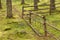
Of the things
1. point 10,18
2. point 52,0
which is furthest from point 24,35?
point 52,0

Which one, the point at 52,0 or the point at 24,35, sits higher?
the point at 52,0

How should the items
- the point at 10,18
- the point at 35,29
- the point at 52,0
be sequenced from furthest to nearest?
the point at 52,0 → the point at 10,18 → the point at 35,29

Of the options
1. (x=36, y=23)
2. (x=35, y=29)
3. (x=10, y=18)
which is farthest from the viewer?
(x=10, y=18)

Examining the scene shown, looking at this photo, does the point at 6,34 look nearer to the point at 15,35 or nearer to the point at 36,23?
the point at 15,35

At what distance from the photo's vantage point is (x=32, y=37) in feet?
38.3

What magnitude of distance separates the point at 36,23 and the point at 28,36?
350 centimetres

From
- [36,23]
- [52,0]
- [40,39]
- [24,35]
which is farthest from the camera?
[52,0]

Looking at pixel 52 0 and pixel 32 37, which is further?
pixel 52 0

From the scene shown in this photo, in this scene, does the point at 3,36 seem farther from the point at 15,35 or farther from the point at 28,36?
the point at 28,36

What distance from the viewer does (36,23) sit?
49.8ft

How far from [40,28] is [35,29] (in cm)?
44

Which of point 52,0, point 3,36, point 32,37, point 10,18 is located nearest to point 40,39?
point 32,37

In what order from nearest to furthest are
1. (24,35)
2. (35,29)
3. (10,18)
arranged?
(24,35)
(35,29)
(10,18)

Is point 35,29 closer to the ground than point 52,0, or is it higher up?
closer to the ground
